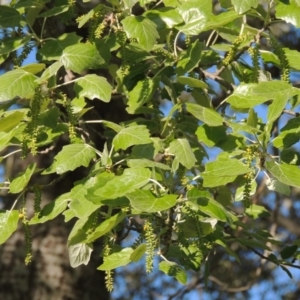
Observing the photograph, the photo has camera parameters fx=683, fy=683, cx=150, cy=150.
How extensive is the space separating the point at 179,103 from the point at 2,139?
382mm

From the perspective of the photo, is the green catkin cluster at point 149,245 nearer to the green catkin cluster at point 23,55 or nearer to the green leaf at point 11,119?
the green leaf at point 11,119

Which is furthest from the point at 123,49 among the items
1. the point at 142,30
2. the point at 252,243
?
the point at 252,243

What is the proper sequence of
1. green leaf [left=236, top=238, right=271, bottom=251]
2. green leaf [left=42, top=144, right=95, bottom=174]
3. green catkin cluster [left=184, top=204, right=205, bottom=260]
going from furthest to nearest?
green leaf [left=236, top=238, right=271, bottom=251] → green leaf [left=42, top=144, right=95, bottom=174] → green catkin cluster [left=184, top=204, right=205, bottom=260]

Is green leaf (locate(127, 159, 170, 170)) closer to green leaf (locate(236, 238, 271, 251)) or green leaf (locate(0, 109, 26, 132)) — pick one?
green leaf (locate(0, 109, 26, 132))

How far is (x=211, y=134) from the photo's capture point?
142cm

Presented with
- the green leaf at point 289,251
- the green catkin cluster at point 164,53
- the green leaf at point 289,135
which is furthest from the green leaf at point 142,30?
the green leaf at point 289,251

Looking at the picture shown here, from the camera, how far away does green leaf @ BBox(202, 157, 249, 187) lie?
3.85 ft

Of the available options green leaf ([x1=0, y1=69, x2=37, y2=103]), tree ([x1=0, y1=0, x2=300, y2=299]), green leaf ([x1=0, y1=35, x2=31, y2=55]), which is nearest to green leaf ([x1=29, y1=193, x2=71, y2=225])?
tree ([x1=0, y1=0, x2=300, y2=299])

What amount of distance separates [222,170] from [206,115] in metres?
0.21

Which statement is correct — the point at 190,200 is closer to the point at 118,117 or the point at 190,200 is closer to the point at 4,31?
the point at 4,31

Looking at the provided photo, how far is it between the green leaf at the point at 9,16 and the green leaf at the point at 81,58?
0.53 feet

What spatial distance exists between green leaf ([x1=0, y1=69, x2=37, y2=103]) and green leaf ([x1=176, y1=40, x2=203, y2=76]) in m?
0.31

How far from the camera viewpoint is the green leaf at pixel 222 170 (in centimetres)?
117

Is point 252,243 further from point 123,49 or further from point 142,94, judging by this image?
point 123,49
